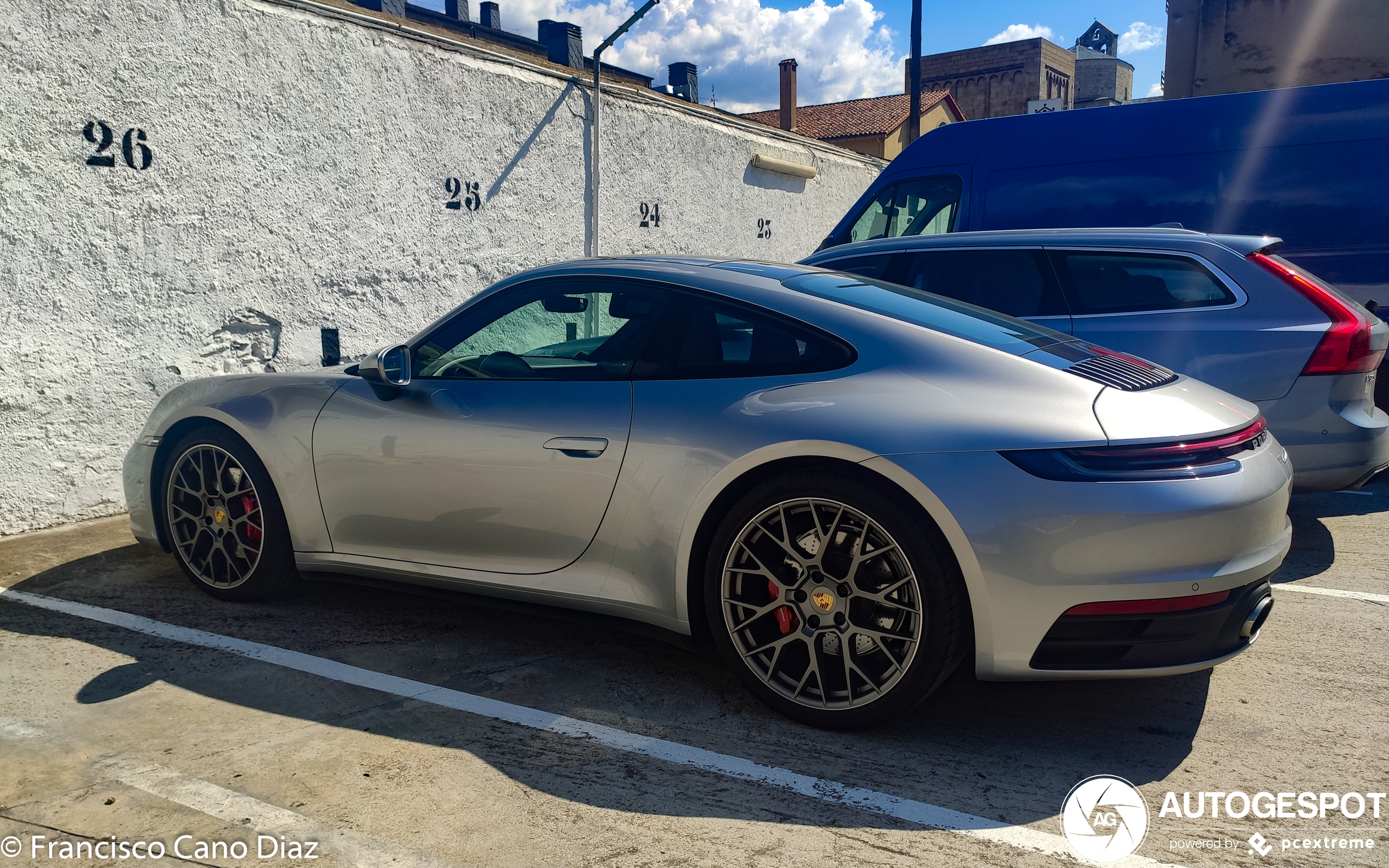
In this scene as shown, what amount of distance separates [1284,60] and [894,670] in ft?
69.2

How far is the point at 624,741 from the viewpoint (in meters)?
2.87

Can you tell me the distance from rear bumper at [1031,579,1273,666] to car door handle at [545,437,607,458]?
4.69ft

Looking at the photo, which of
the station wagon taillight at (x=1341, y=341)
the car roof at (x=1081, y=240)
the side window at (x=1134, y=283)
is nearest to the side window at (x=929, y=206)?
the car roof at (x=1081, y=240)

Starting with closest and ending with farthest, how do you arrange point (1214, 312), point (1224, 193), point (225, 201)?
point (1214, 312), point (225, 201), point (1224, 193)

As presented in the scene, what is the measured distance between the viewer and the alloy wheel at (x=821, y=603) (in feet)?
9.04

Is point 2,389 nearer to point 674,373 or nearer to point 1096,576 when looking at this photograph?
point 674,373

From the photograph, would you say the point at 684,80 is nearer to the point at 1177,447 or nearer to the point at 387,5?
the point at 387,5

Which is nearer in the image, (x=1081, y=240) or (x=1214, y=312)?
(x=1214, y=312)

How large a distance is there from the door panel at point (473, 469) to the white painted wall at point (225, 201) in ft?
6.28

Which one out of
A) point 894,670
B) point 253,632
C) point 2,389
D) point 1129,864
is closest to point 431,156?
point 2,389

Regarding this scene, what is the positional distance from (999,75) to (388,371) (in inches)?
2292

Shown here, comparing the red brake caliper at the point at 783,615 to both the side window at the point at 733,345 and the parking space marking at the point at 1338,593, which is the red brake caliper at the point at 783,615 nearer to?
the side window at the point at 733,345

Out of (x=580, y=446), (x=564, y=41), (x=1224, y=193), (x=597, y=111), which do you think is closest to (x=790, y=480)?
(x=580, y=446)

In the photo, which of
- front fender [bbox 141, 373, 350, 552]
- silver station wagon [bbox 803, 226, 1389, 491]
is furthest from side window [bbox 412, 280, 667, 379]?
silver station wagon [bbox 803, 226, 1389, 491]
